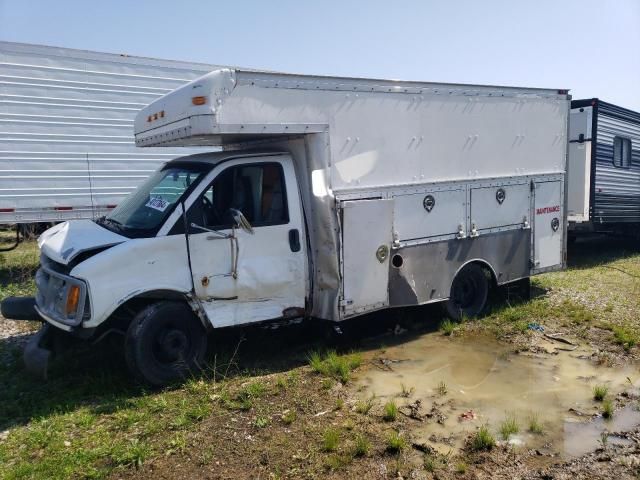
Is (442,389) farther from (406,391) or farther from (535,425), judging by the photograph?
(535,425)

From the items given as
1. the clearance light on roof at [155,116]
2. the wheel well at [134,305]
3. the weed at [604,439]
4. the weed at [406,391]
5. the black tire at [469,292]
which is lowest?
the weed at [604,439]

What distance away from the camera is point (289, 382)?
5.28 metres

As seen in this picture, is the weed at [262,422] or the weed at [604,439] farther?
the weed at [262,422]

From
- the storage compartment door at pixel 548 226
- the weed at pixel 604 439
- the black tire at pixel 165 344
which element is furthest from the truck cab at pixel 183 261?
the storage compartment door at pixel 548 226

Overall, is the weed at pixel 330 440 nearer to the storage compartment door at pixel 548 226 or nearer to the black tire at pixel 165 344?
the black tire at pixel 165 344

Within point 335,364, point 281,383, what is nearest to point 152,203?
point 281,383

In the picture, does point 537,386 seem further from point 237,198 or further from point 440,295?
point 237,198

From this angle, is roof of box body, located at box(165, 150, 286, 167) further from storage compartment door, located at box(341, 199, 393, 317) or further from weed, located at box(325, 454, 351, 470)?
weed, located at box(325, 454, 351, 470)

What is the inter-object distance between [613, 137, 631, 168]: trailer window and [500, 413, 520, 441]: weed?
31.5 ft

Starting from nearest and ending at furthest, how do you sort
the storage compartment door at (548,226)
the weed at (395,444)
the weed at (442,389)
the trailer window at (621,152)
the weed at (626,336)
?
the weed at (395,444)
the weed at (442,389)
the weed at (626,336)
the storage compartment door at (548,226)
the trailer window at (621,152)

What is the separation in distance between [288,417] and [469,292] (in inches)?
148

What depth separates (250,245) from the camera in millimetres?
5672

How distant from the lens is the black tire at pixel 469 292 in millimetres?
7289

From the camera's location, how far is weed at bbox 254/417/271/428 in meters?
4.45
